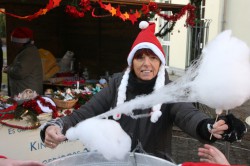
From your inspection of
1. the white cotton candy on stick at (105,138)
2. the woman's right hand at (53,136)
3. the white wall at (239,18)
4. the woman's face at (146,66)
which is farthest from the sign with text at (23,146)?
the white wall at (239,18)

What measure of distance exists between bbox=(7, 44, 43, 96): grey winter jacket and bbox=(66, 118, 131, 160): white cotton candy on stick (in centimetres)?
314

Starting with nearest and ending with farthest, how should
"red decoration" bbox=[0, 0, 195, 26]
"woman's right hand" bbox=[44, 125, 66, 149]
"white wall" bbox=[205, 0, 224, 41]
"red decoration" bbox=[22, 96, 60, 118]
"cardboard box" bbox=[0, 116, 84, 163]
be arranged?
"woman's right hand" bbox=[44, 125, 66, 149] < "cardboard box" bbox=[0, 116, 84, 163] < "red decoration" bbox=[22, 96, 60, 118] < "red decoration" bbox=[0, 0, 195, 26] < "white wall" bbox=[205, 0, 224, 41]

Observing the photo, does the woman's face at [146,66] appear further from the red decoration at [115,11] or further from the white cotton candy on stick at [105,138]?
the red decoration at [115,11]

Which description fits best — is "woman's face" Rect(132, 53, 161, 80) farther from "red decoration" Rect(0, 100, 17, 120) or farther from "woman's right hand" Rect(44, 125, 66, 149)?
"red decoration" Rect(0, 100, 17, 120)

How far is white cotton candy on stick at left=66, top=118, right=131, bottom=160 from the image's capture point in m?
1.26

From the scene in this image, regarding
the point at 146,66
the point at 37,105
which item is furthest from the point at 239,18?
the point at 146,66

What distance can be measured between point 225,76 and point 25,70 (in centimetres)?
347

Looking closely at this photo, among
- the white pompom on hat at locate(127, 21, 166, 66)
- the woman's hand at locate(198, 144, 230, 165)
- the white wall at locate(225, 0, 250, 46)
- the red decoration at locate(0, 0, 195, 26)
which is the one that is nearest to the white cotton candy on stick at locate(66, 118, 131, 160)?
the woman's hand at locate(198, 144, 230, 165)

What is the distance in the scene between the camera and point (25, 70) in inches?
166

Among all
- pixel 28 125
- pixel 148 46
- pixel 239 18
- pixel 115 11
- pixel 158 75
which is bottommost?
pixel 28 125

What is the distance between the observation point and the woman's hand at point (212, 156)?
3.88ft

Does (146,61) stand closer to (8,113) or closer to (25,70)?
(8,113)

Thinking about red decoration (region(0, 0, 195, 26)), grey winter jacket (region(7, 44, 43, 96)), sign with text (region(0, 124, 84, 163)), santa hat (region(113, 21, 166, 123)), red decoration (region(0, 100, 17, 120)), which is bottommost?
sign with text (region(0, 124, 84, 163))

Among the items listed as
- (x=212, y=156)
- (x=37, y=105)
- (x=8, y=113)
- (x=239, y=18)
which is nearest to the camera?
(x=212, y=156)
